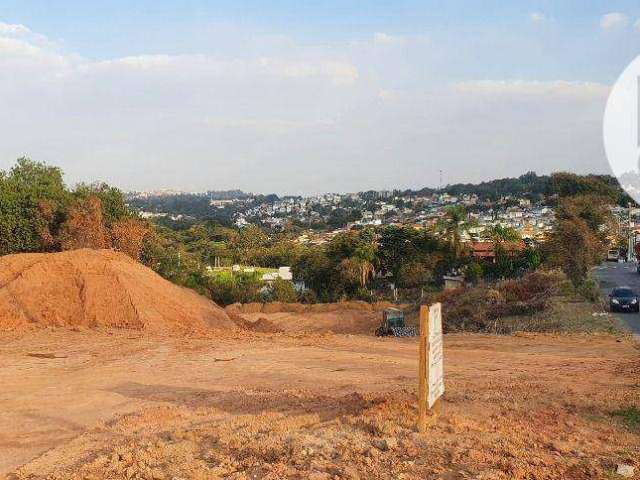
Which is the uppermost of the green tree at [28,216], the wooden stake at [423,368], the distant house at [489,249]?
the green tree at [28,216]

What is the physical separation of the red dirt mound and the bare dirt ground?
469cm

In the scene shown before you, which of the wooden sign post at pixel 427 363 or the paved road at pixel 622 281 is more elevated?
the wooden sign post at pixel 427 363

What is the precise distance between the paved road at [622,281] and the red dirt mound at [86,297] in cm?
1595

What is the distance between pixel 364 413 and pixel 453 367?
6.99 meters

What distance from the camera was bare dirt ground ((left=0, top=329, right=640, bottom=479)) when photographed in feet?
20.1

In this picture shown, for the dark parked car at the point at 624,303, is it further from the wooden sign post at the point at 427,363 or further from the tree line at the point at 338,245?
the wooden sign post at the point at 427,363

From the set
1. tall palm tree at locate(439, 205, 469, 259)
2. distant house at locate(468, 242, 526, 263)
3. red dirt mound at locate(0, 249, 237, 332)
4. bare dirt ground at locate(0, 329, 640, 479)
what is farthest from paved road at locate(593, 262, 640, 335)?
red dirt mound at locate(0, 249, 237, 332)

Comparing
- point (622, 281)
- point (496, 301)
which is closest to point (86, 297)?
point (496, 301)

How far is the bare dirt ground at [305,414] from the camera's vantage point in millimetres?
6129

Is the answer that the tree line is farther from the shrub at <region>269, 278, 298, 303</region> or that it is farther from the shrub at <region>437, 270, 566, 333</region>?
the shrub at <region>437, 270, 566, 333</region>

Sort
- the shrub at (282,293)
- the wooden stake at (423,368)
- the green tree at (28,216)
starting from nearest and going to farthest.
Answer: the wooden stake at (423,368), the green tree at (28,216), the shrub at (282,293)

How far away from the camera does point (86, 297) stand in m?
22.3

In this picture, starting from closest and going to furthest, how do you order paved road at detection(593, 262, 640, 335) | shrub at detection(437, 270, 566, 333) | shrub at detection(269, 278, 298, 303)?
paved road at detection(593, 262, 640, 335) → shrub at detection(437, 270, 566, 333) → shrub at detection(269, 278, 298, 303)

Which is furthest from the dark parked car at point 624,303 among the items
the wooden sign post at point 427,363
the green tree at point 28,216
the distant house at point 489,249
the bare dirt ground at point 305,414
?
the green tree at point 28,216
